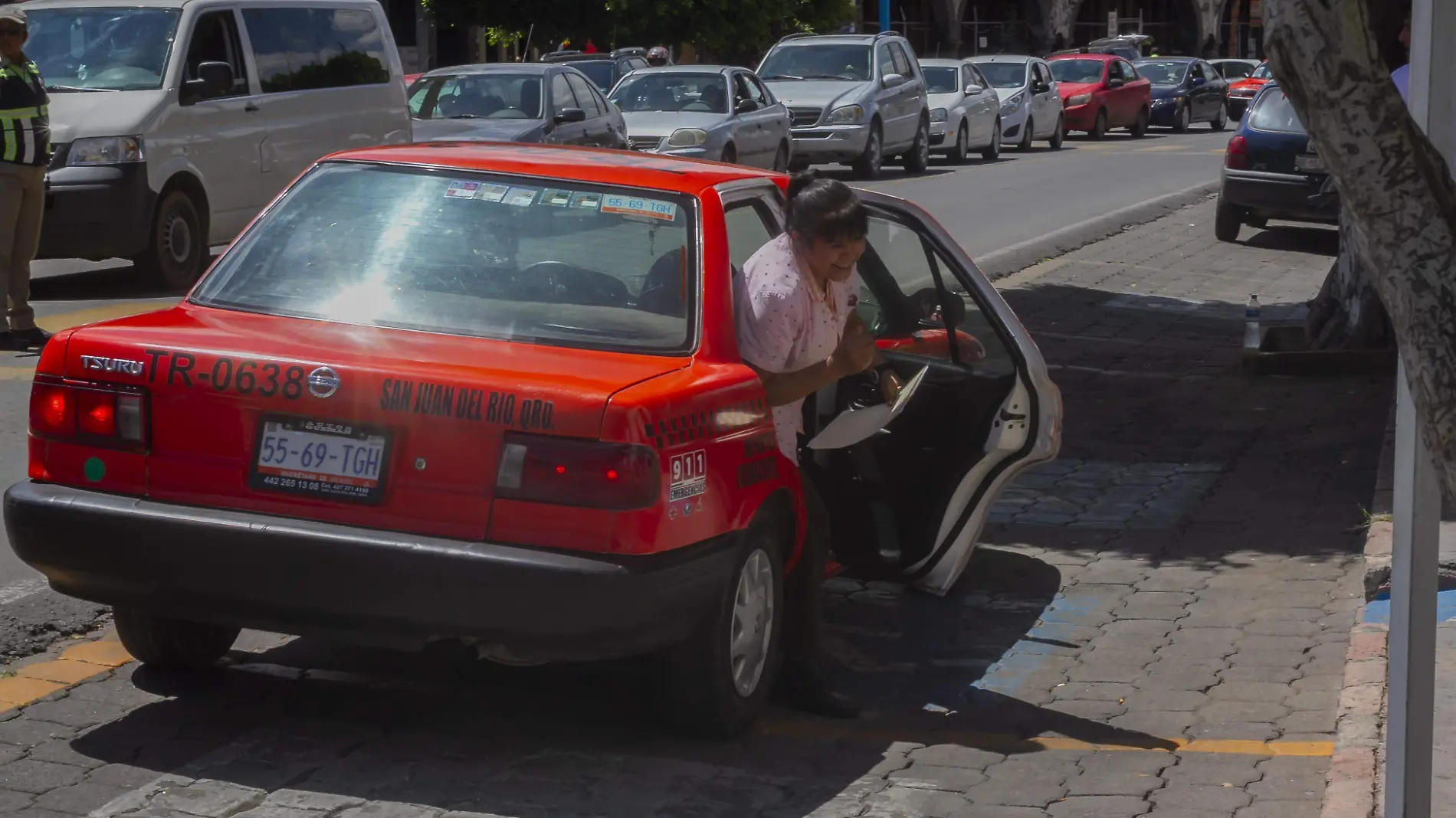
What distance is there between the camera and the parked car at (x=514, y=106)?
1802 cm

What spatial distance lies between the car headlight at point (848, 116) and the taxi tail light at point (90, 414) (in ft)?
67.0

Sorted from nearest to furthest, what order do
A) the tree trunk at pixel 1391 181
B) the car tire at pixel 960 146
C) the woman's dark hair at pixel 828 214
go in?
the tree trunk at pixel 1391 181
the woman's dark hair at pixel 828 214
the car tire at pixel 960 146

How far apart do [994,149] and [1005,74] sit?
3.29 metres

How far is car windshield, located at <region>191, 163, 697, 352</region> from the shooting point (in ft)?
16.5

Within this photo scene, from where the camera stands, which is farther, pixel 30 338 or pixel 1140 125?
pixel 1140 125

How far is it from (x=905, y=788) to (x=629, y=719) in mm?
819

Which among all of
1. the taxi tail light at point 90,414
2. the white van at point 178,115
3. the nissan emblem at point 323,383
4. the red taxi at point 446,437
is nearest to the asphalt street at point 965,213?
the white van at point 178,115

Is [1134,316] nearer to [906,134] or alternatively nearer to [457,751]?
[457,751]

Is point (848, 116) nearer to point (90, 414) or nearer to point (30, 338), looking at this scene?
point (30, 338)

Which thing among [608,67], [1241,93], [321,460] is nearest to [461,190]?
[321,460]

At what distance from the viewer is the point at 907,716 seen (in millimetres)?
5453

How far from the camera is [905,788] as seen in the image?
4840mm

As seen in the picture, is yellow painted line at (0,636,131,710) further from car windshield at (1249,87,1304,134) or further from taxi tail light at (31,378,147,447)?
car windshield at (1249,87,1304,134)

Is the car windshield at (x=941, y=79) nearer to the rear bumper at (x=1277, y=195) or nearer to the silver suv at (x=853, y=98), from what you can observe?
the silver suv at (x=853, y=98)
